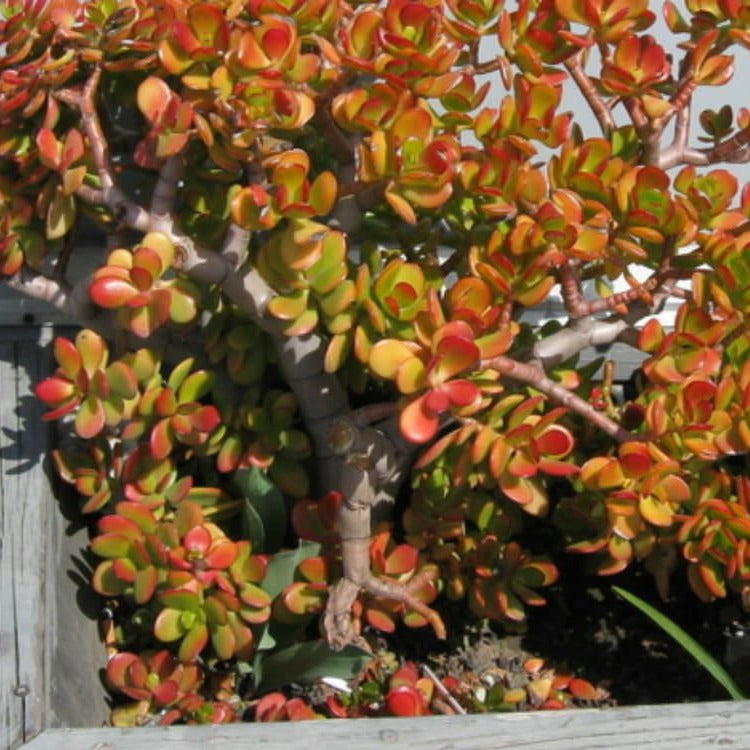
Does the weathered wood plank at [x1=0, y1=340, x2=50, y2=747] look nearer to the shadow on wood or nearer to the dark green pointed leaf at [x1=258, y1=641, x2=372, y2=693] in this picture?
the shadow on wood

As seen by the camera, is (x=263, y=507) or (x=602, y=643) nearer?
(x=263, y=507)

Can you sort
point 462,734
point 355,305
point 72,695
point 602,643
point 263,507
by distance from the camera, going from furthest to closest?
point 602,643, point 263,507, point 72,695, point 355,305, point 462,734

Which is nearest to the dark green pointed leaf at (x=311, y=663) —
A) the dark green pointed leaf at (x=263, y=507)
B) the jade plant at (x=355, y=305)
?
the jade plant at (x=355, y=305)

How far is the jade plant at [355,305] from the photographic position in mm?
1366

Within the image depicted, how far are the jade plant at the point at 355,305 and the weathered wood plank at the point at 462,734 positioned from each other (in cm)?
17

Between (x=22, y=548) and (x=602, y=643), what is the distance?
78 cm

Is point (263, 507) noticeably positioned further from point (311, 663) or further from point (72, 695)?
point (72, 695)

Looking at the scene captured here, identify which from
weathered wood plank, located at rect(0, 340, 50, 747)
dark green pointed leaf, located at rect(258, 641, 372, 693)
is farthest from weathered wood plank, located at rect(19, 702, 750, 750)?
dark green pointed leaf, located at rect(258, 641, 372, 693)

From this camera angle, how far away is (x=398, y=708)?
1.50 m

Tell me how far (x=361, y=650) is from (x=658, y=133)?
689mm

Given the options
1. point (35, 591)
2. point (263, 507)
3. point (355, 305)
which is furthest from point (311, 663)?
point (355, 305)

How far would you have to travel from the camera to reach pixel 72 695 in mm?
1557

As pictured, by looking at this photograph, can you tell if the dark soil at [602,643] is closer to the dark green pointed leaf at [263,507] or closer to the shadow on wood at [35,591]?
the dark green pointed leaf at [263,507]

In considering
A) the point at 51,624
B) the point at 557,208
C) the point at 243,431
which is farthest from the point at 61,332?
the point at 557,208
